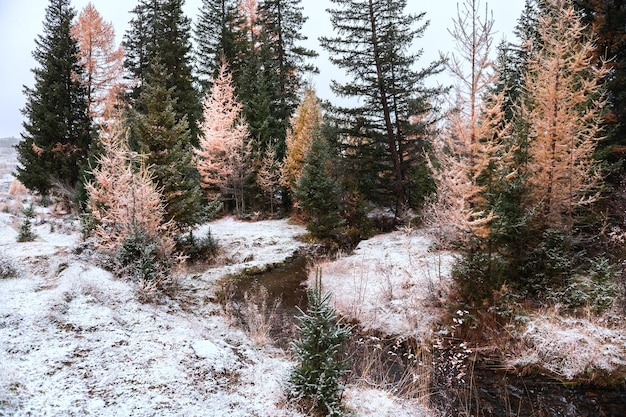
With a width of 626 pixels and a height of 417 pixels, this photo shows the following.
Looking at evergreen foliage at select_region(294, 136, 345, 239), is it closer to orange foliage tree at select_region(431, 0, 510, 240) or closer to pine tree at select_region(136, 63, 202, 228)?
pine tree at select_region(136, 63, 202, 228)

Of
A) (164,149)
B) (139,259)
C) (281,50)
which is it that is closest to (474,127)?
(139,259)

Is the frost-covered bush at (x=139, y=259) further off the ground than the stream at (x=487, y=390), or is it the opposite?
the frost-covered bush at (x=139, y=259)

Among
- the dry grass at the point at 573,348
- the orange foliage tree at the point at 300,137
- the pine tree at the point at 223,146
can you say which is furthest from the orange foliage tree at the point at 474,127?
the pine tree at the point at 223,146

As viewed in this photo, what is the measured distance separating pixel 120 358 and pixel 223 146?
756 inches

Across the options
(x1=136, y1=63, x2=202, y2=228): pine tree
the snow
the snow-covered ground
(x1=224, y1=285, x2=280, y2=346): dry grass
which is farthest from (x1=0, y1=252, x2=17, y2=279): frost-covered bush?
the snow

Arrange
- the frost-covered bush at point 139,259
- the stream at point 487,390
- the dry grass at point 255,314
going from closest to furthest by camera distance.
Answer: the stream at point 487,390
the dry grass at point 255,314
the frost-covered bush at point 139,259

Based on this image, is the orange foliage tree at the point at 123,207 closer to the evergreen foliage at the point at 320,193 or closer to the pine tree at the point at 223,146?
the evergreen foliage at the point at 320,193

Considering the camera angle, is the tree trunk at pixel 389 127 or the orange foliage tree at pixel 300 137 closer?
the tree trunk at pixel 389 127

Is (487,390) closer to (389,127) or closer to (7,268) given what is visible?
(7,268)

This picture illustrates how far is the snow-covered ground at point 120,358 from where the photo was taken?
162 inches

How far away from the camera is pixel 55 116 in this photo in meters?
23.0

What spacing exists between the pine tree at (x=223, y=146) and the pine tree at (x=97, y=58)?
802 cm


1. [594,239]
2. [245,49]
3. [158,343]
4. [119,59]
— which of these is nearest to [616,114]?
[594,239]

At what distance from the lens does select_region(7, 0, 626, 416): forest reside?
27.8ft
